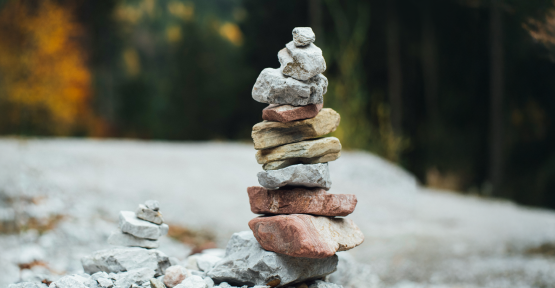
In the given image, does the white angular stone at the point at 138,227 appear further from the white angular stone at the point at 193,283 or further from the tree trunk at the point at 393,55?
the tree trunk at the point at 393,55

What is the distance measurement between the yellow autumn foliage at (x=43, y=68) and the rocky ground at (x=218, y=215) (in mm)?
3259

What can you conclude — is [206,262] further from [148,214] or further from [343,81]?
[343,81]

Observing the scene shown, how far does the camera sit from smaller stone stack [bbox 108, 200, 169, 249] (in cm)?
353

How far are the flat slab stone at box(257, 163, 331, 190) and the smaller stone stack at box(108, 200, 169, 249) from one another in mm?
1044

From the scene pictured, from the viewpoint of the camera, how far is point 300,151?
10.7 feet

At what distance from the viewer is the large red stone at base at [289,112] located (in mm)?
3143

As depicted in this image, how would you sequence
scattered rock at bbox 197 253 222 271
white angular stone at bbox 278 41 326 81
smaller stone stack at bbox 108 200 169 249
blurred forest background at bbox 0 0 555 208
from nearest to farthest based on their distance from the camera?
white angular stone at bbox 278 41 326 81 < smaller stone stack at bbox 108 200 169 249 < scattered rock at bbox 197 253 222 271 < blurred forest background at bbox 0 0 555 208

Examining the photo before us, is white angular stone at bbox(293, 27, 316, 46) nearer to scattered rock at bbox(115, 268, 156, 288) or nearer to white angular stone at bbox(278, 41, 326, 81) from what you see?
white angular stone at bbox(278, 41, 326, 81)

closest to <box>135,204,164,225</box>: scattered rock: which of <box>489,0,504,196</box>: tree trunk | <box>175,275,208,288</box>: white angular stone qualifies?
<box>175,275,208,288</box>: white angular stone

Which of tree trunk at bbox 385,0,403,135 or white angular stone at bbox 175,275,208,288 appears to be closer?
white angular stone at bbox 175,275,208,288

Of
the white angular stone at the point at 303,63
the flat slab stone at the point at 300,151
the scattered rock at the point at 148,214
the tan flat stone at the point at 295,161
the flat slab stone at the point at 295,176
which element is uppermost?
the white angular stone at the point at 303,63

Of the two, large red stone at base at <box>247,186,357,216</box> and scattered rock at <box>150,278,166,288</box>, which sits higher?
large red stone at base at <box>247,186,357,216</box>

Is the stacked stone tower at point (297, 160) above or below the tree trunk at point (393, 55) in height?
below

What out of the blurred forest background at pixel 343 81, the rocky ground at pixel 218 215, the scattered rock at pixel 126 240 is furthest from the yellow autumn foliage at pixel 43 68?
the scattered rock at pixel 126 240
